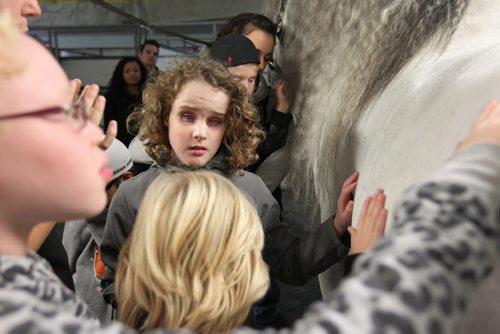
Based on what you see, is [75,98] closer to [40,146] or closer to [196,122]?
[196,122]

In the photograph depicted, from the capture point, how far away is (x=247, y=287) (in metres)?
0.54

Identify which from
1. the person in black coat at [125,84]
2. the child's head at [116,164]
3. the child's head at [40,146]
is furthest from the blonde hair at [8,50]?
the person in black coat at [125,84]

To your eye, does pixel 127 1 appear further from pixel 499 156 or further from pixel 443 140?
pixel 499 156

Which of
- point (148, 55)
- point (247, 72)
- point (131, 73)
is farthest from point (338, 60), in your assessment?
point (148, 55)

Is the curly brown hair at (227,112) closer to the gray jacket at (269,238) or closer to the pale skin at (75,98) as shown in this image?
the gray jacket at (269,238)

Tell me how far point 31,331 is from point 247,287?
231 millimetres

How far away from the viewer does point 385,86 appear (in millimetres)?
855

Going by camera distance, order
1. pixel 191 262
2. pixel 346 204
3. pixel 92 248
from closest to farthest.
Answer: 1. pixel 191 262
2. pixel 346 204
3. pixel 92 248

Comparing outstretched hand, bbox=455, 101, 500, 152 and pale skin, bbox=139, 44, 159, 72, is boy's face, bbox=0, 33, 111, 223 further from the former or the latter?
pale skin, bbox=139, 44, 159, 72

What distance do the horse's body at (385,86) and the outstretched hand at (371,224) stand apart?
0.08ft

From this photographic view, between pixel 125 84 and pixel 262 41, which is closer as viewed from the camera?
pixel 262 41

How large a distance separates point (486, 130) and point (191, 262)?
0.26 meters

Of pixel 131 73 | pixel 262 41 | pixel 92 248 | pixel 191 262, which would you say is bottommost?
pixel 92 248

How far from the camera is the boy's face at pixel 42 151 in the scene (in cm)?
39
